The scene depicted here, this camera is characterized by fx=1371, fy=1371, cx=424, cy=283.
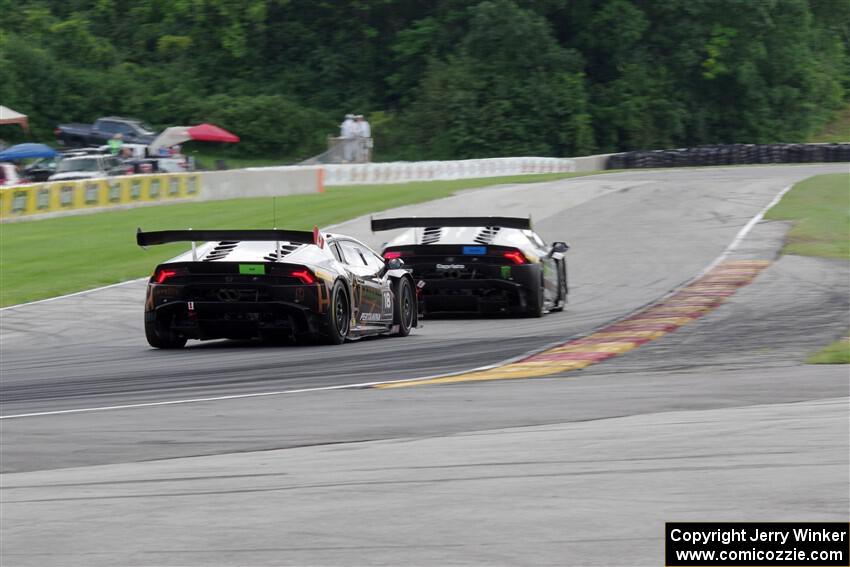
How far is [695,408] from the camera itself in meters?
7.85

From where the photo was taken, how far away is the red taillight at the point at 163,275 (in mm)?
13055

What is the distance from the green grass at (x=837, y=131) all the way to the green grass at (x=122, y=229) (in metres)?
37.0

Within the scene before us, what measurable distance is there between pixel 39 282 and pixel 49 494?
15.4m

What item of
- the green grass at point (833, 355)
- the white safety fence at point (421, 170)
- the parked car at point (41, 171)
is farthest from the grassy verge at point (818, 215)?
the parked car at point (41, 171)

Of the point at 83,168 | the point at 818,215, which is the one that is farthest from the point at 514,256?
the point at 83,168

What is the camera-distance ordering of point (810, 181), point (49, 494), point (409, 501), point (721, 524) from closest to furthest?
point (721, 524) → point (409, 501) → point (49, 494) → point (810, 181)

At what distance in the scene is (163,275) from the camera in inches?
516

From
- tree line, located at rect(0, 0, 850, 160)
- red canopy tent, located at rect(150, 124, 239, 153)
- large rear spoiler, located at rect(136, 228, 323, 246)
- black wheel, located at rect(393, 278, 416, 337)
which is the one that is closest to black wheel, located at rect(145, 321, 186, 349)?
large rear spoiler, located at rect(136, 228, 323, 246)

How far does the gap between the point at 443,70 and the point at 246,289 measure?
5868 centimetres

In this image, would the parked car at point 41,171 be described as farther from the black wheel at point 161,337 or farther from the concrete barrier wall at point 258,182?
the black wheel at point 161,337

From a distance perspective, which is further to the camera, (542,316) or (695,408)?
(542,316)

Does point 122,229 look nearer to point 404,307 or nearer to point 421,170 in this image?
point 404,307

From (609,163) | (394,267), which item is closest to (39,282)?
(394,267)

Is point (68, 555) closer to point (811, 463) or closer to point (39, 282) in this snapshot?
point (811, 463)
